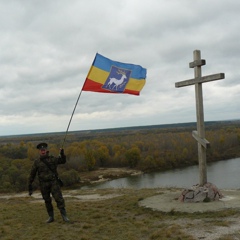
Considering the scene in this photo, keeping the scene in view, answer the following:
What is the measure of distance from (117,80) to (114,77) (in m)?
0.11

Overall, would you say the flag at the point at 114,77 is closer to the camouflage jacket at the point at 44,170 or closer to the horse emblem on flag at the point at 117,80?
the horse emblem on flag at the point at 117,80

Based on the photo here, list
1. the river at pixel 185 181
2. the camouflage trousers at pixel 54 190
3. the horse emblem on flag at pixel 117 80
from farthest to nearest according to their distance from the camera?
the river at pixel 185 181 → the horse emblem on flag at pixel 117 80 → the camouflage trousers at pixel 54 190

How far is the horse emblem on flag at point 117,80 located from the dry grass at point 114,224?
2879mm

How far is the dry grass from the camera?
533cm

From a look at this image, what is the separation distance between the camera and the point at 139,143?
223 feet

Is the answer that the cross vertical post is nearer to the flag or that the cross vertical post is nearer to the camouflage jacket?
the flag

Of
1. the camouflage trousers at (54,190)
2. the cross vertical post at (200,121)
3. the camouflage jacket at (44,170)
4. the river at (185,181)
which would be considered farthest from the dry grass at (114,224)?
the river at (185,181)

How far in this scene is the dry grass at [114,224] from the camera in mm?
5328

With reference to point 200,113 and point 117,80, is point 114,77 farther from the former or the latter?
point 200,113

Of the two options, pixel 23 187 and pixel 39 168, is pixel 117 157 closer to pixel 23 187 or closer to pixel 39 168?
pixel 23 187

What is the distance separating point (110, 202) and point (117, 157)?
47.2 metres

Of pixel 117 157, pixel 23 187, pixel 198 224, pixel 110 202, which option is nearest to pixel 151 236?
pixel 198 224

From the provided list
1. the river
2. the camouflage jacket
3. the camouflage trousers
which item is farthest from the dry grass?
the river

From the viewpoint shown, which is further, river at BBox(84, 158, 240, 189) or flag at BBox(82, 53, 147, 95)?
river at BBox(84, 158, 240, 189)
